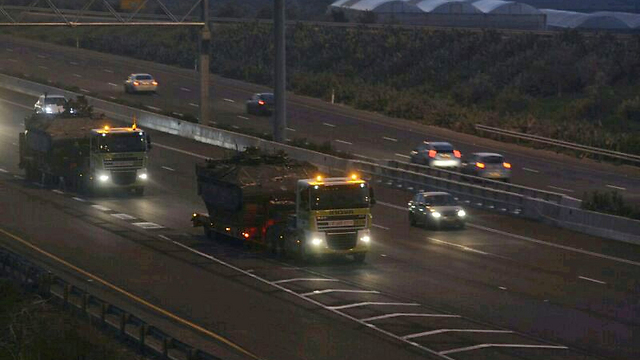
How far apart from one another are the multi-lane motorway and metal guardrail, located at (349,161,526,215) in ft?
4.02

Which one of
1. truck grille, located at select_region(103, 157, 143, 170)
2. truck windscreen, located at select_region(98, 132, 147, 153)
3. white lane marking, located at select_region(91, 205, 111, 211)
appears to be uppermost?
truck windscreen, located at select_region(98, 132, 147, 153)

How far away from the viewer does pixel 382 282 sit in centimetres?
3228

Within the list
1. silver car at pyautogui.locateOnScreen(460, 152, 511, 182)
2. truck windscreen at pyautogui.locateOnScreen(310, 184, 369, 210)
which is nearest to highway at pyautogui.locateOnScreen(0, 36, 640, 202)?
silver car at pyautogui.locateOnScreen(460, 152, 511, 182)

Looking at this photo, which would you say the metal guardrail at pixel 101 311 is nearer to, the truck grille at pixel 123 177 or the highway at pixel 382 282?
the highway at pixel 382 282

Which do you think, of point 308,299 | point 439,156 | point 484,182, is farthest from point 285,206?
point 439,156

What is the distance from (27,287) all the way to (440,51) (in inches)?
3194

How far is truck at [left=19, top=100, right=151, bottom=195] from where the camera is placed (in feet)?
159

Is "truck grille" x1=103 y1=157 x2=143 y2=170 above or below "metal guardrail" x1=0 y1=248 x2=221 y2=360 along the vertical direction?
below

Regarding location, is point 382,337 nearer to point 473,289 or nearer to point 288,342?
point 288,342

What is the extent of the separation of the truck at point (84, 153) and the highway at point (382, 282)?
33.0 inches

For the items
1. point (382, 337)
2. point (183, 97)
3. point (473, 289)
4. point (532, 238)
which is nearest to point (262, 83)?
point (183, 97)

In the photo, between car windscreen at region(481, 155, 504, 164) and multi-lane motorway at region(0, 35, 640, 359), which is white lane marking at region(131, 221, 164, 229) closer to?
multi-lane motorway at region(0, 35, 640, 359)

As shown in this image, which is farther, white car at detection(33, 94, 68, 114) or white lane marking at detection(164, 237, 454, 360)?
white car at detection(33, 94, 68, 114)

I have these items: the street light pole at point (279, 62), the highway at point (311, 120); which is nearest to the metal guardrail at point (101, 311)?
the street light pole at point (279, 62)
